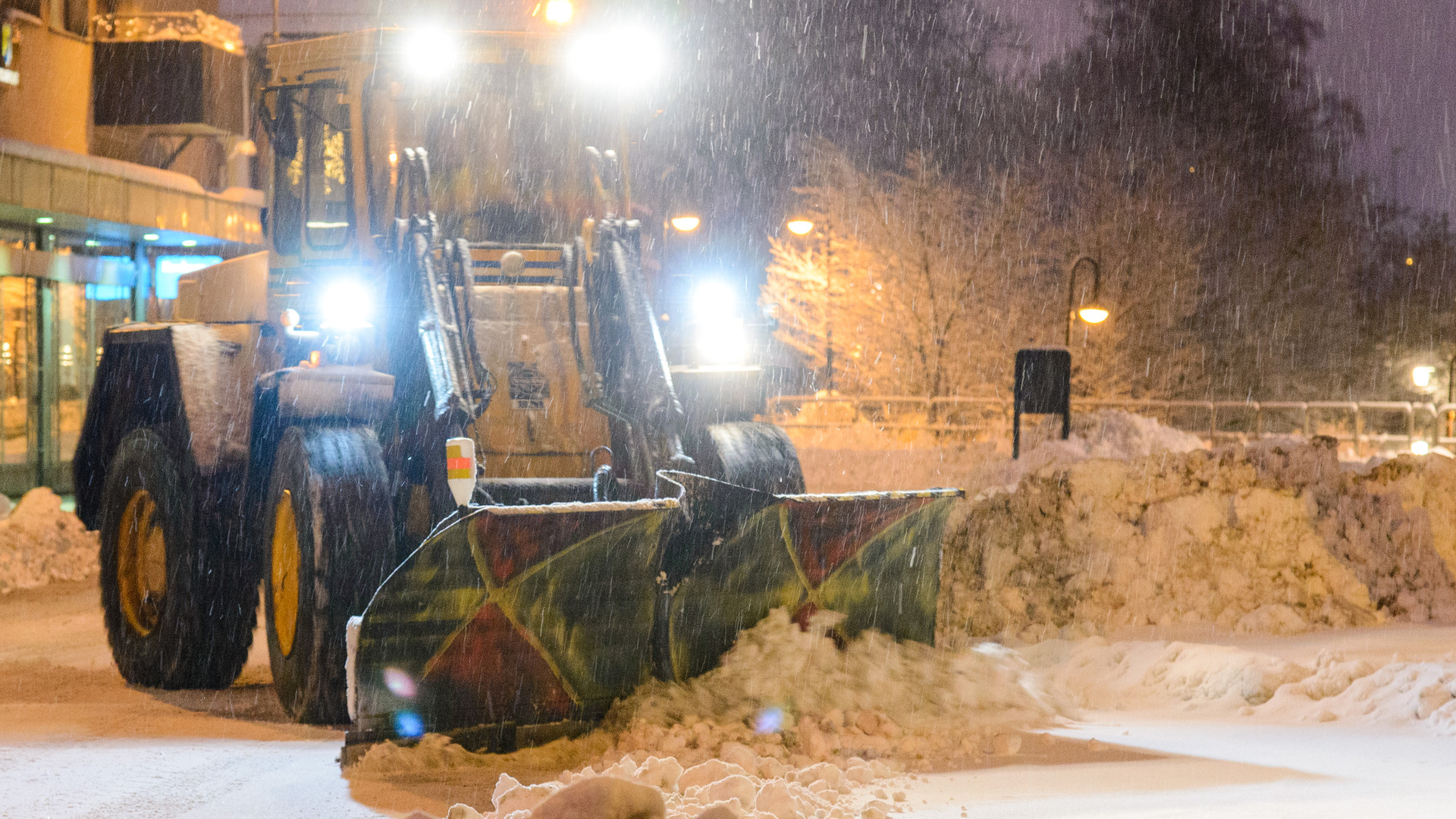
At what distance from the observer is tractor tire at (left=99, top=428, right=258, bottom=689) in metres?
7.34

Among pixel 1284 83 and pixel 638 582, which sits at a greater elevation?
pixel 1284 83

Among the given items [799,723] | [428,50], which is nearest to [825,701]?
[799,723]

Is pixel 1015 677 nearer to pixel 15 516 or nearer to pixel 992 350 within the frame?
pixel 15 516

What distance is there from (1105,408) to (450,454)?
87.2ft

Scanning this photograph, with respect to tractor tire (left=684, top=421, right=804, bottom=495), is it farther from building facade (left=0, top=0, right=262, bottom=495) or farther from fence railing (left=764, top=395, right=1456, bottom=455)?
fence railing (left=764, top=395, right=1456, bottom=455)

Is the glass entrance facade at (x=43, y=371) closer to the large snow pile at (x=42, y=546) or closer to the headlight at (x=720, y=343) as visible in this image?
the large snow pile at (x=42, y=546)

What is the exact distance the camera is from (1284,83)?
1533 inches

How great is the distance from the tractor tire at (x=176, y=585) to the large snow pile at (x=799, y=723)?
2.57 metres

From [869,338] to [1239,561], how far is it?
24828 mm

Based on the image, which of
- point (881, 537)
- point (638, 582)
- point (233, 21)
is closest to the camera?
point (638, 582)

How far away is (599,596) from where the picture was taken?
571cm

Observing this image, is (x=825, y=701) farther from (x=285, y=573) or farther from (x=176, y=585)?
(x=176, y=585)

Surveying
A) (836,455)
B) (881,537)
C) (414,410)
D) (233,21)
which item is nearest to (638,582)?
(881,537)

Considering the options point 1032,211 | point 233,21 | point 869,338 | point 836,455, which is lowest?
point 836,455
